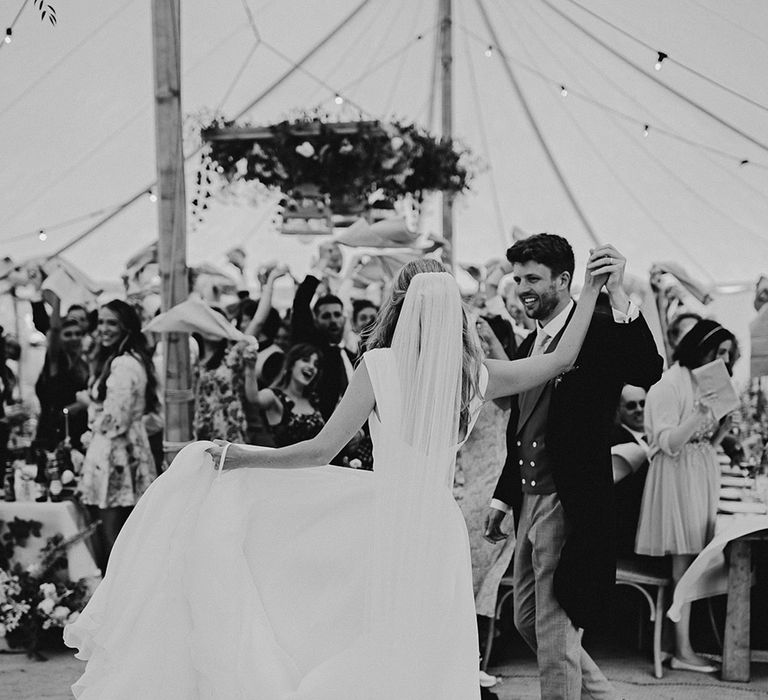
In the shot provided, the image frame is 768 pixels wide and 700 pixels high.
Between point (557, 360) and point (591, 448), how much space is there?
1.01 ft

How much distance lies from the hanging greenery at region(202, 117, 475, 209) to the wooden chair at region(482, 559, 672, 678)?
2.47 metres

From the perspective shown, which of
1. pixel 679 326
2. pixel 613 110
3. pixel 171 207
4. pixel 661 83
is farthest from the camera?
pixel 613 110

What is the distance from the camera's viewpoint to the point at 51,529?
441 centimetres

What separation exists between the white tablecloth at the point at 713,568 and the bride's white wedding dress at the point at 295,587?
5.97 feet

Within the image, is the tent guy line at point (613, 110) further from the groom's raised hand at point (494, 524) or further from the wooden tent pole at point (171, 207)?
the groom's raised hand at point (494, 524)

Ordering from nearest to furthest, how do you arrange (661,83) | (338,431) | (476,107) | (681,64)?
(338,431) → (681,64) → (661,83) → (476,107)

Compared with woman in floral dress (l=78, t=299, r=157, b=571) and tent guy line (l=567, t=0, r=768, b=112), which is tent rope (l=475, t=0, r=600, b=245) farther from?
woman in floral dress (l=78, t=299, r=157, b=571)

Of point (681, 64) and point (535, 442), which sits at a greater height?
point (681, 64)

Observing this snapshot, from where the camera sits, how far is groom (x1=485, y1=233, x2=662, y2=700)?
2.63m

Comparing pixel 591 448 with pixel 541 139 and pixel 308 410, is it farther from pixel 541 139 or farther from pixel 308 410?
pixel 541 139

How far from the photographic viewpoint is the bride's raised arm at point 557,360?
8.20 ft

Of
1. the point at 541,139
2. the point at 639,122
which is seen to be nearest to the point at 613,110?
the point at 639,122

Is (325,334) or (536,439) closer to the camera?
(536,439)

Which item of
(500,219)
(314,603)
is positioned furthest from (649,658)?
(500,219)
